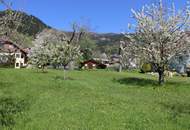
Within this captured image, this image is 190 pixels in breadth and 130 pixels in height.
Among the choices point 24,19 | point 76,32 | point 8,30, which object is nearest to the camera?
point 8,30

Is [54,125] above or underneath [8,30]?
underneath

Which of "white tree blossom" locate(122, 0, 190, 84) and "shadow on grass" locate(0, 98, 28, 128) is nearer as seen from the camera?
"shadow on grass" locate(0, 98, 28, 128)

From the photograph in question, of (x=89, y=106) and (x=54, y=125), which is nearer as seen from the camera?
(x=54, y=125)

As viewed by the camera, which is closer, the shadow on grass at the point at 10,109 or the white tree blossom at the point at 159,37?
the shadow on grass at the point at 10,109

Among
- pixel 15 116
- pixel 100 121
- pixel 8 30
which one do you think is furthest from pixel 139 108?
pixel 8 30

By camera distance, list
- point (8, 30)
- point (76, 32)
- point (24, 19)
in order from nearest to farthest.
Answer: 1. point (8, 30)
2. point (24, 19)
3. point (76, 32)

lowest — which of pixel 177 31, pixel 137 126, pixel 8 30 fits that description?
pixel 137 126

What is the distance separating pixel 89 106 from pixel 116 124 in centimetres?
518

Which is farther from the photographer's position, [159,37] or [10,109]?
[159,37]

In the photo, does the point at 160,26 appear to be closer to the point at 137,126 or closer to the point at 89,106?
the point at 89,106

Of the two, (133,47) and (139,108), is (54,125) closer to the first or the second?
(139,108)

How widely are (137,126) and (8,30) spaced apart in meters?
5.95

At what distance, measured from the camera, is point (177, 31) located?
44.3m

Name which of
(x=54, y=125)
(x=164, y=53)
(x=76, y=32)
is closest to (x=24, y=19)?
(x=54, y=125)
